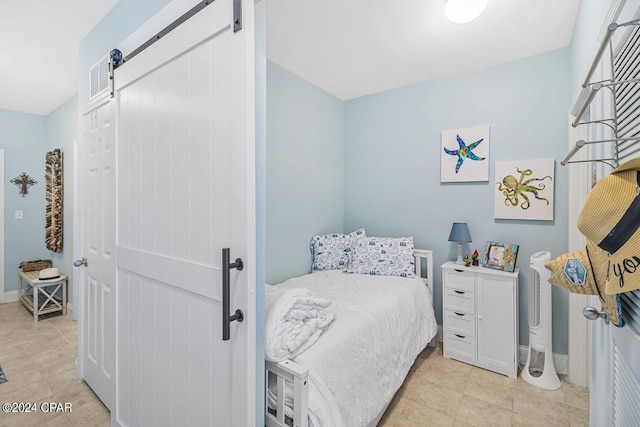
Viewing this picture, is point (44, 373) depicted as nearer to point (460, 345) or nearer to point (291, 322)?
point (291, 322)

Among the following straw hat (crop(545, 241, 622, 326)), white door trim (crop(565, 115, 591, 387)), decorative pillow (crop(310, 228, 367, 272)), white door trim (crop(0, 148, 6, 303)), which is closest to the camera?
straw hat (crop(545, 241, 622, 326))

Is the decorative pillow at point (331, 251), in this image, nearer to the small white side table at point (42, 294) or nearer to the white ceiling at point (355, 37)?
the white ceiling at point (355, 37)

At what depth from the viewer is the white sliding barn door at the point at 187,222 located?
104cm

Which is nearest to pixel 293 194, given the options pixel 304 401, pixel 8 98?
pixel 304 401

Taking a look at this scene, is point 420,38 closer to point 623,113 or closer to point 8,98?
point 623,113

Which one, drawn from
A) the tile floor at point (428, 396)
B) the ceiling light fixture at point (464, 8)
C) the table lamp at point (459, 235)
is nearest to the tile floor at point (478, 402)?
the tile floor at point (428, 396)

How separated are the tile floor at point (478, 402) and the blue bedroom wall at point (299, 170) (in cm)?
141

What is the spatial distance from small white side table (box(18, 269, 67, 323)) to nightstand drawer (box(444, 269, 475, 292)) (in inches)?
169

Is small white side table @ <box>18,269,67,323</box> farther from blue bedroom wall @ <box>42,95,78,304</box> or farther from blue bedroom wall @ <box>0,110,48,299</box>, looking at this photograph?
blue bedroom wall @ <box>0,110,48,299</box>

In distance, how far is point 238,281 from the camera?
1044mm

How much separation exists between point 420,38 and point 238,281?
7.39 ft

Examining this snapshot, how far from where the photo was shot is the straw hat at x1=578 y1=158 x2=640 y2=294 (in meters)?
0.61

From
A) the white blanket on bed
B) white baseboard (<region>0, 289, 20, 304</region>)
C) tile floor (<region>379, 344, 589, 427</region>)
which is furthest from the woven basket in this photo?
tile floor (<region>379, 344, 589, 427</region>)

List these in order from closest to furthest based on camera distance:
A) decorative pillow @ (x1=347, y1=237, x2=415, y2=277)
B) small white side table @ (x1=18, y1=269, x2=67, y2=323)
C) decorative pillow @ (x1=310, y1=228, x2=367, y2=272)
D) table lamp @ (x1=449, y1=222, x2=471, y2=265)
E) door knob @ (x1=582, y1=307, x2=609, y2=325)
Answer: door knob @ (x1=582, y1=307, x2=609, y2=325) < table lamp @ (x1=449, y1=222, x2=471, y2=265) < decorative pillow @ (x1=347, y1=237, x2=415, y2=277) < decorative pillow @ (x1=310, y1=228, x2=367, y2=272) < small white side table @ (x1=18, y1=269, x2=67, y2=323)
